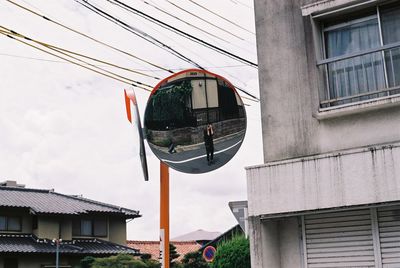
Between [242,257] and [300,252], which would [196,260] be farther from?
[300,252]

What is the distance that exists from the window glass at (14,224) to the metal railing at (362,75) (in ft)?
107

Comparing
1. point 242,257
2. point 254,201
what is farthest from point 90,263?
point 254,201

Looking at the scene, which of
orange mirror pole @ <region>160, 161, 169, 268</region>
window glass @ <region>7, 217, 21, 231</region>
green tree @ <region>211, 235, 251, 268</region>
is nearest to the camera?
orange mirror pole @ <region>160, 161, 169, 268</region>

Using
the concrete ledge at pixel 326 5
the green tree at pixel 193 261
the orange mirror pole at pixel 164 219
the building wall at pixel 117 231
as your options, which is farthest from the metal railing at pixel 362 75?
the building wall at pixel 117 231

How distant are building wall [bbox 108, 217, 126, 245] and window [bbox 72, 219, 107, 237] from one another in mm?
534

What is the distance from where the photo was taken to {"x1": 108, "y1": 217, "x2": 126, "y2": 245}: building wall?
1645 inches

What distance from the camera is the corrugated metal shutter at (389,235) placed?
25.6 ft

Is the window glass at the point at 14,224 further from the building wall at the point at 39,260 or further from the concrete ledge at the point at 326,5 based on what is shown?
the concrete ledge at the point at 326,5

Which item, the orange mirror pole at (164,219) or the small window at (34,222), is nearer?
the orange mirror pole at (164,219)

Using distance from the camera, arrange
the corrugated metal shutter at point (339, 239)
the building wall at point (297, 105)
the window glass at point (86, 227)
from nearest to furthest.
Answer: the corrugated metal shutter at point (339, 239) < the building wall at point (297, 105) < the window glass at point (86, 227)

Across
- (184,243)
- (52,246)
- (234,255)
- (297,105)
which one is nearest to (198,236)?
(184,243)

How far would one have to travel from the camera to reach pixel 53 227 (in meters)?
38.3

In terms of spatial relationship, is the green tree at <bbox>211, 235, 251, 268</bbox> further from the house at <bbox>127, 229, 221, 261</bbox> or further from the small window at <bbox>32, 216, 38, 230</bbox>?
the house at <bbox>127, 229, 221, 261</bbox>

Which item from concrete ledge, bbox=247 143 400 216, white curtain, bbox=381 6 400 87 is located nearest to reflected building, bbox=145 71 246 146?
concrete ledge, bbox=247 143 400 216
